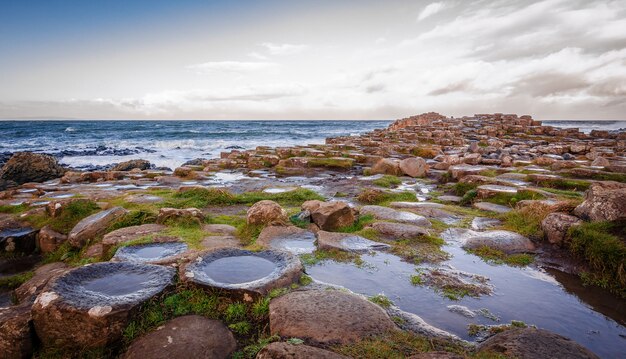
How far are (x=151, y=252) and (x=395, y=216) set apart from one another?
4.73m

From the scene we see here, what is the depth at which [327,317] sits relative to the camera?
3223mm

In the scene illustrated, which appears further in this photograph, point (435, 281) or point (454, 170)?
point (454, 170)

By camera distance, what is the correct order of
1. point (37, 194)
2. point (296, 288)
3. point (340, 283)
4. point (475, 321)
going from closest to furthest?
point (475, 321) → point (296, 288) → point (340, 283) → point (37, 194)

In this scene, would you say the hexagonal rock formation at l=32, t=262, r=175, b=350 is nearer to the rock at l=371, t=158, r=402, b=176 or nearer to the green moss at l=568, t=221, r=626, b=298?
the green moss at l=568, t=221, r=626, b=298

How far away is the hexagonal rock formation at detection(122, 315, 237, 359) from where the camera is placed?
9.29ft

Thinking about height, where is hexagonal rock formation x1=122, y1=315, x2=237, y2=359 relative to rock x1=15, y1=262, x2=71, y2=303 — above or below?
above

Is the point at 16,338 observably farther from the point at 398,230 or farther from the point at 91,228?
the point at 398,230

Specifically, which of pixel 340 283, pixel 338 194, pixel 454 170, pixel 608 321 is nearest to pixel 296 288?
pixel 340 283

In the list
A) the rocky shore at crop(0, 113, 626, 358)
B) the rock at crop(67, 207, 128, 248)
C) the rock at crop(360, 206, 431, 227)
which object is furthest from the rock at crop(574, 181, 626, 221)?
the rock at crop(67, 207, 128, 248)

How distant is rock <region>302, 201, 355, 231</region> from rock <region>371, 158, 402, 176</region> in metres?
7.67

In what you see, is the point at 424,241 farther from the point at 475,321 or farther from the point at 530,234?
the point at 475,321

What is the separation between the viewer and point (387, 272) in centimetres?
470

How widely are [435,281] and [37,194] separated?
12851 mm

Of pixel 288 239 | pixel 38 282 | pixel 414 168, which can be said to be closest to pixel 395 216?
pixel 288 239
